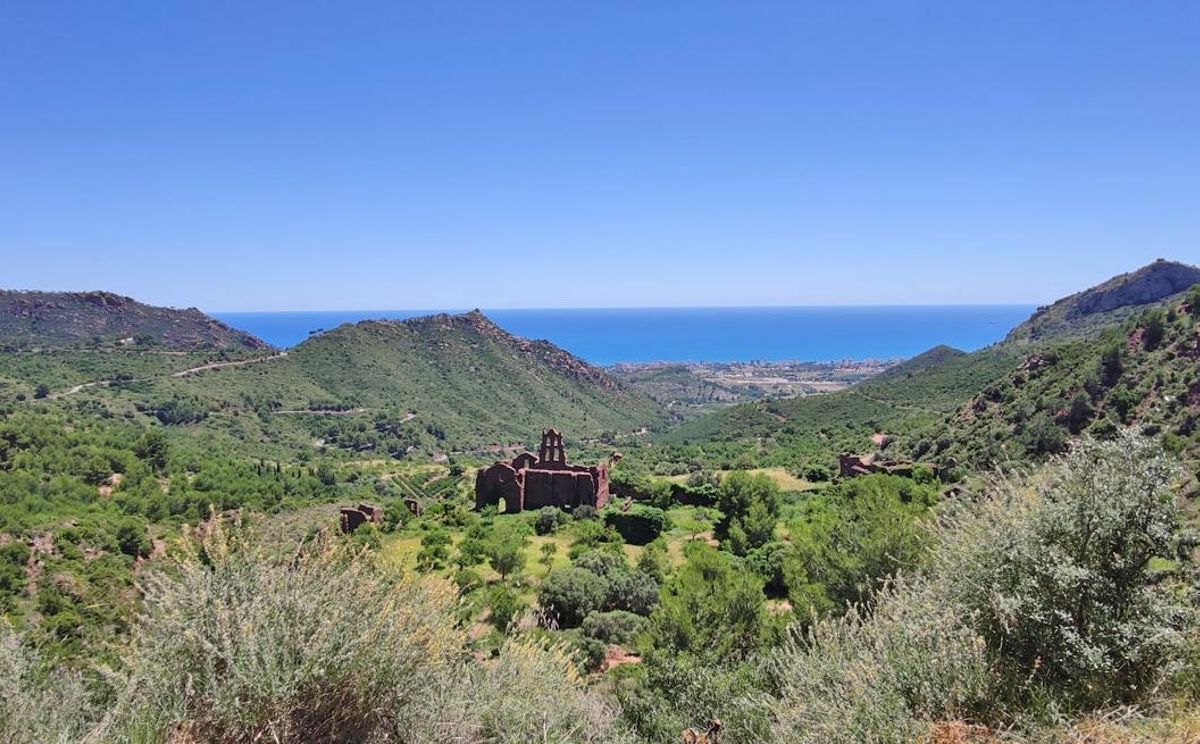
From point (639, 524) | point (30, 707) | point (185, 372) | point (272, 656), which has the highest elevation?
point (272, 656)

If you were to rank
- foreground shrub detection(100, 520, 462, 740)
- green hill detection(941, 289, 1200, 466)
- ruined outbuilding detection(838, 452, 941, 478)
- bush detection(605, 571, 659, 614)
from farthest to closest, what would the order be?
1. green hill detection(941, 289, 1200, 466)
2. ruined outbuilding detection(838, 452, 941, 478)
3. bush detection(605, 571, 659, 614)
4. foreground shrub detection(100, 520, 462, 740)

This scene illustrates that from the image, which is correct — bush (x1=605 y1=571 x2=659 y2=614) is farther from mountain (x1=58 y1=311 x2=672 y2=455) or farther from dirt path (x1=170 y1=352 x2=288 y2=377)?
dirt path (x1=170 y1=352 x2=288 y2=377)

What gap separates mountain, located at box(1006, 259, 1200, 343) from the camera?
92.2 metres

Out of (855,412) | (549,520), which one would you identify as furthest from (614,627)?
(855,412)

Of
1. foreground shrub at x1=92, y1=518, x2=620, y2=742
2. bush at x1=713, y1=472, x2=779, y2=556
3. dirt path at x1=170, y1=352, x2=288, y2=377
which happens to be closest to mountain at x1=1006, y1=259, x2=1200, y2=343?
bush at x1=713, y1=472, x2=779, y2=556

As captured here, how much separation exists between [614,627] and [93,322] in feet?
468

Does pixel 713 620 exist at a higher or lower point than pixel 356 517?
higher

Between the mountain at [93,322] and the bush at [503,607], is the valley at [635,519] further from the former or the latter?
the mountain at [93,322]

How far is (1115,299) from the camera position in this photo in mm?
98500

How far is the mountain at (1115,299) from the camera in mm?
92250

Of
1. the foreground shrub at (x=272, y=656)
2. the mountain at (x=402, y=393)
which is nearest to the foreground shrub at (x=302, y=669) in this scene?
the foreground shrub at (x=272, y=656)

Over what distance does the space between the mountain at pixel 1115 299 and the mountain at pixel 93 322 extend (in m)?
137

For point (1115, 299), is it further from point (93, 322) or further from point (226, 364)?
point (93, 322)

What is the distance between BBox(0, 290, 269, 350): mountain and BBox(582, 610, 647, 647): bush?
372 feet
